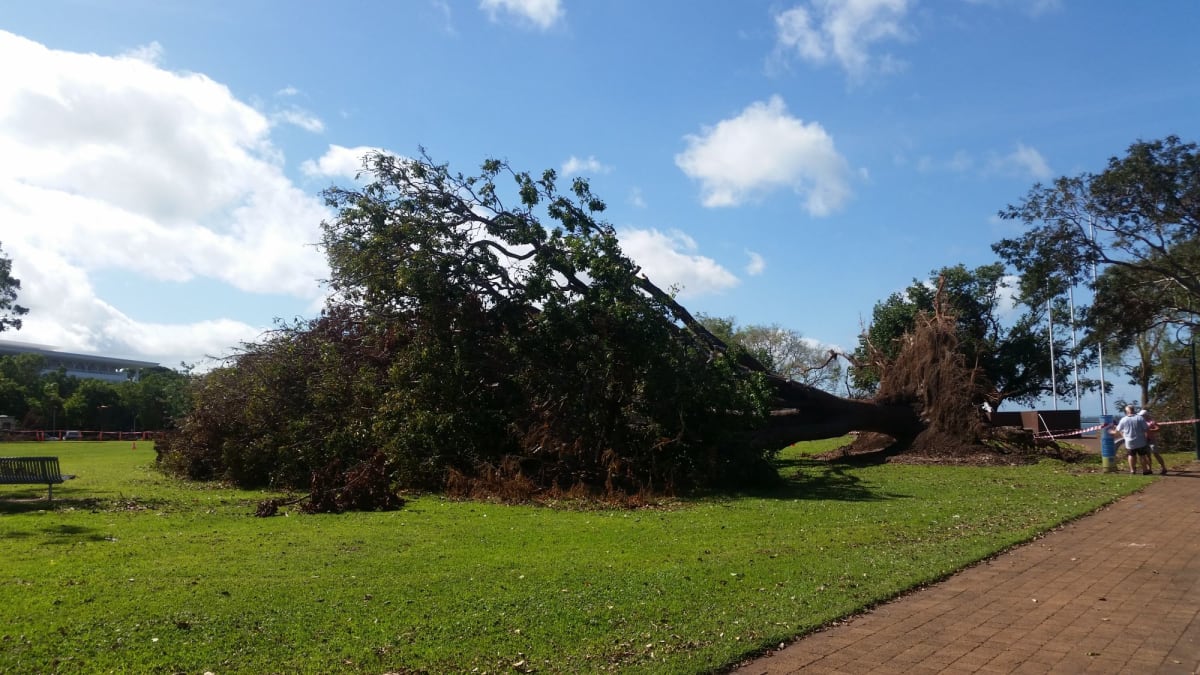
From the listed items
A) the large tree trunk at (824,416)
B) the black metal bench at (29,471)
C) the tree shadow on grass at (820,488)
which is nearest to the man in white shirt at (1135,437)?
the tree shadow on grass at (820,488)

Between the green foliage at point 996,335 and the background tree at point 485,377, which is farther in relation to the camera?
the green foliage at point 996,335

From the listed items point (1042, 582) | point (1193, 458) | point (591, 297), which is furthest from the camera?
point (1193, 458)

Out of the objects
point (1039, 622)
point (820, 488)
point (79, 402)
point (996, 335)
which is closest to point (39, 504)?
point (820, 488)

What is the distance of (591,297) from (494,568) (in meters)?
9.55

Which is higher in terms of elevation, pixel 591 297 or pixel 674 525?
pixel 591 297

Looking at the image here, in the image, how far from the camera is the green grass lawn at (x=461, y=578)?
5379 millimetres

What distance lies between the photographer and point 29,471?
45.8ft

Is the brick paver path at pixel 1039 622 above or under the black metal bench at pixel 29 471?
under

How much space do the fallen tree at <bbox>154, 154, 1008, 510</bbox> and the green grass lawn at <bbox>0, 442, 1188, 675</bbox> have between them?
221 cm

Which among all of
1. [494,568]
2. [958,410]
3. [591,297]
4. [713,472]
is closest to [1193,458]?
[958,410]

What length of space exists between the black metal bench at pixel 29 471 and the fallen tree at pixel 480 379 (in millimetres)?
4036

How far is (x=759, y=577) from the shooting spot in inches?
304

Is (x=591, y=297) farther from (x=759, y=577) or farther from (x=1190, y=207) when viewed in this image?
(x=1190, y=207)

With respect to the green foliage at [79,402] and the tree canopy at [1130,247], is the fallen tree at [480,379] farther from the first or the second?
the green foliage at [79,402]
